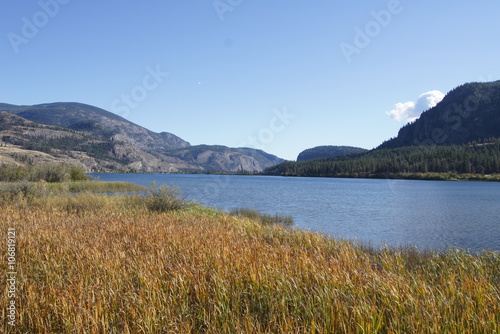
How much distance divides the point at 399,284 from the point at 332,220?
1986cm

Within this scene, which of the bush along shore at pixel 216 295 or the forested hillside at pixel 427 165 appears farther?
the forested hillside at pixel 427 165

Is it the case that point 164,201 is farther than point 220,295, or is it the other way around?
point 164,201

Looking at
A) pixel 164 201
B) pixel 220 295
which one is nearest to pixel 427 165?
pixel 164 201

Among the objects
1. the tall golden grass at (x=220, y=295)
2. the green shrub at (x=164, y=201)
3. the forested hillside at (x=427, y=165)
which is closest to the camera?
the tall golden grass at (x=220, y=295)

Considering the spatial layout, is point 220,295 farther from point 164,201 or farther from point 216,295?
point 164,201

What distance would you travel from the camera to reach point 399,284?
5336 millimetres

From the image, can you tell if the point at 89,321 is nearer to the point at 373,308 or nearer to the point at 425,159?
the point at 373,308

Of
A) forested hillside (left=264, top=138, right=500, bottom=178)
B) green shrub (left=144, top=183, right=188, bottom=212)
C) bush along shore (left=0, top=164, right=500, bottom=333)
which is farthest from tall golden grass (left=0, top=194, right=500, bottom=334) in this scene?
forested hillside (left=264, top=138, right=500, bottom=178)

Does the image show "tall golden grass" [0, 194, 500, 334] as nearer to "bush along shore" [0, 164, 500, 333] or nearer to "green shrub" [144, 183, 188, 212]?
"bush along shore" [0, 164, 500, 333]

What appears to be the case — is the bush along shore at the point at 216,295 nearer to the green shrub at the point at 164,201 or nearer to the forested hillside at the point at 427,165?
the green shrub at the point at 164,201

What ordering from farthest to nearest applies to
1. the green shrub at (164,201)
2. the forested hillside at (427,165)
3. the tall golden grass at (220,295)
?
the forested hillside at (427,165) → the green shrub at (164,201) → the tall golden grass at (220,295)

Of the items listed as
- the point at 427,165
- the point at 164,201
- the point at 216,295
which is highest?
the point at 427,165

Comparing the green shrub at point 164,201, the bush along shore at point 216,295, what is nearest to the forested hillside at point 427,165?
the green shrub at point 164,201

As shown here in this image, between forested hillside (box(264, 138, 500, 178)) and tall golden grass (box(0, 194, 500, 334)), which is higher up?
forested hillside (box(264, 138, 500, 178))
